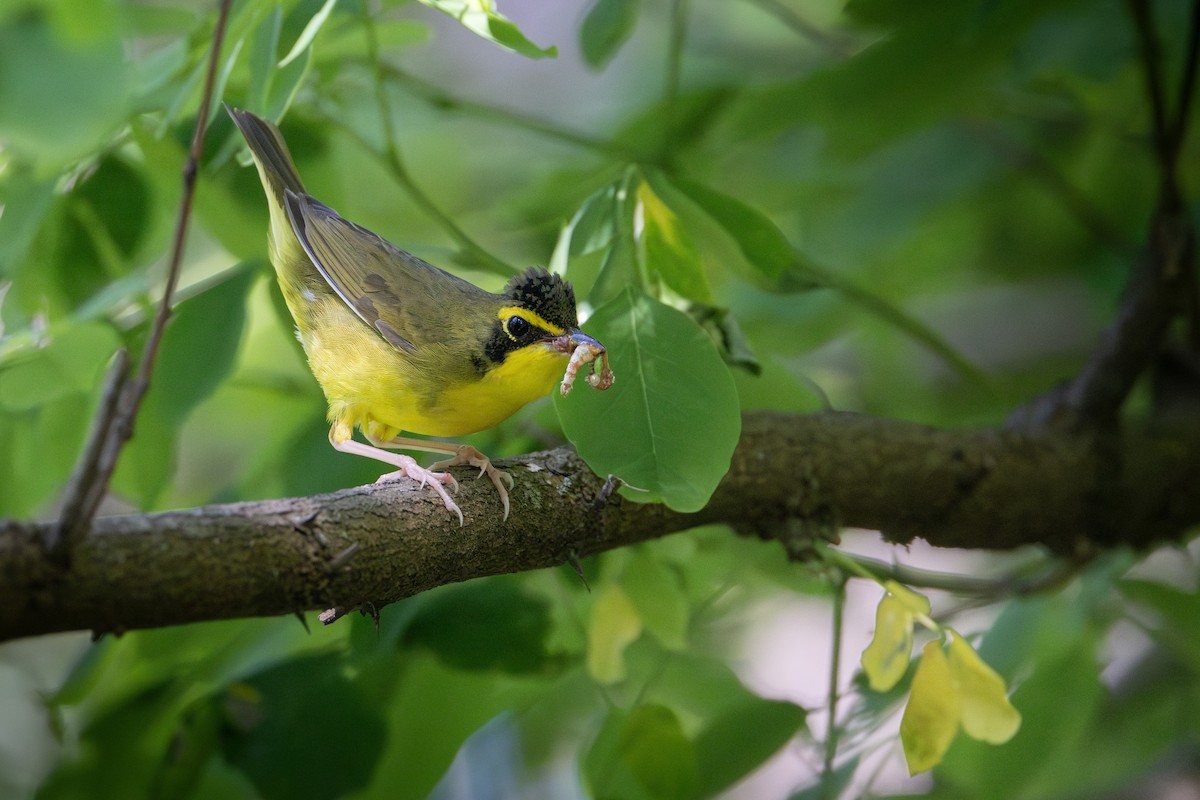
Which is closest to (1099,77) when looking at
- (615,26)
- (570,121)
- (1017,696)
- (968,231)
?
(968,231)

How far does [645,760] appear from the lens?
1.75m

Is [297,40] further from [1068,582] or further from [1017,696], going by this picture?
[1068,582]

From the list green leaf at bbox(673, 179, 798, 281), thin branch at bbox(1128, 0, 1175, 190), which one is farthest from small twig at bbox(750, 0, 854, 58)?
green leaf at bbox(673, 179, 798, 281)

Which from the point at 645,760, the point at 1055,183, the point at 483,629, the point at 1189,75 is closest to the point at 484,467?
the point at 483,629

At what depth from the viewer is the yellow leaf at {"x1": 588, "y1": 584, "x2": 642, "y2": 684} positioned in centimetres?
180

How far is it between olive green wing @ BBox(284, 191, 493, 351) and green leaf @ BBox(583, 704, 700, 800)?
776mm

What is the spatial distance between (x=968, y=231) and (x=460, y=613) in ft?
6.47

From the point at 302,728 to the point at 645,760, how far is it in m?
0.59

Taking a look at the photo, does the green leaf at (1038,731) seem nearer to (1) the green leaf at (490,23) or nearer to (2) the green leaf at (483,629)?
(2) the green leaf at (483,629)

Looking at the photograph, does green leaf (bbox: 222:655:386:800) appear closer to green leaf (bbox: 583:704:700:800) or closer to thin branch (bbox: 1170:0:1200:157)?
green leaf (bbox: 583:704:700:800)

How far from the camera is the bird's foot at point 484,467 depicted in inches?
63.1

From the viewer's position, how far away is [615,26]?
2.18 meters

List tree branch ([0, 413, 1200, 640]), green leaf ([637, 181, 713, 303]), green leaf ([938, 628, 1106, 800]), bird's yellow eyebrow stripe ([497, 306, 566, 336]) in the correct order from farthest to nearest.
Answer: green leaf ([938, 628, 1106, 800]), bird's yellow eyebrow stripe ([497, 306, 566, 336]), green leaf ([637, 181, 713, 303]), tree branch ([0, 413, 1200, 640])

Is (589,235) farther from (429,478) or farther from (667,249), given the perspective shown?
(429,478)
